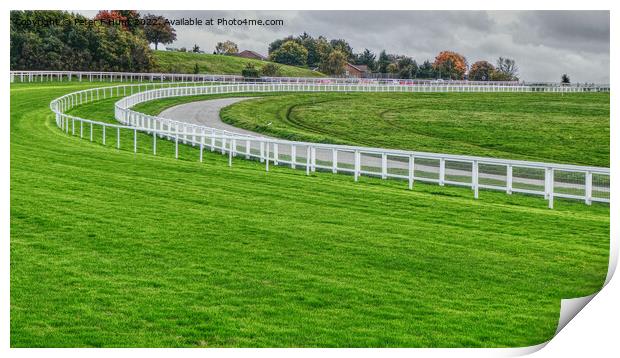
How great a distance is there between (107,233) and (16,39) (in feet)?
92.8

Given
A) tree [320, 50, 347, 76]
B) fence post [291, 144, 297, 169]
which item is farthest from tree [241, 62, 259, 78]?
fence post [291, 144, 297, 169]

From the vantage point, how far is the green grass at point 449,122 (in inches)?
1876

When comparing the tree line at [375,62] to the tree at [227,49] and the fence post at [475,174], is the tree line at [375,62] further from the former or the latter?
the fence post at [475,174]

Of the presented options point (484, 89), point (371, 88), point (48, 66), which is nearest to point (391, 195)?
point (48, 66)

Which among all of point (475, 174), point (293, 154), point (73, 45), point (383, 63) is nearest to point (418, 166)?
point (475, 174)

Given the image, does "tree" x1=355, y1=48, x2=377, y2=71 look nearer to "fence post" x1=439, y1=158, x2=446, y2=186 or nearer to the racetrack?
the racetrack

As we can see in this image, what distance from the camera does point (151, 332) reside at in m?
13.0

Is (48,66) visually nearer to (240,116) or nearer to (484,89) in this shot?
(240,116)

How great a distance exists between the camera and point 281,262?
53.9 ft

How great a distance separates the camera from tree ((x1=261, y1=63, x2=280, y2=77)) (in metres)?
80.8

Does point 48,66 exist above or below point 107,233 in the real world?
above

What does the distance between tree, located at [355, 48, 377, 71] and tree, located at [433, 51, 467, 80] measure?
674cm

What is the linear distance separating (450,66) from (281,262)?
82.4 m

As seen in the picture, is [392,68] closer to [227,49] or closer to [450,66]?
[450,66]
